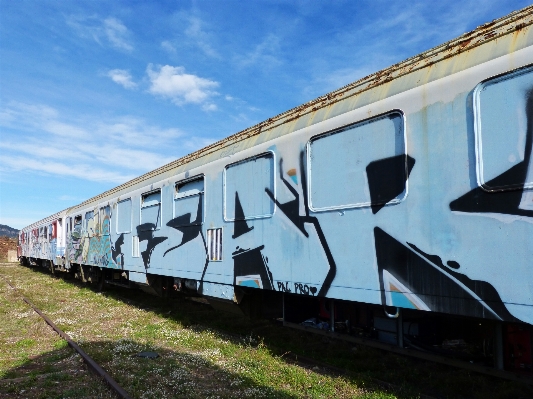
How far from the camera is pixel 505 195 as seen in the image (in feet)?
10.5

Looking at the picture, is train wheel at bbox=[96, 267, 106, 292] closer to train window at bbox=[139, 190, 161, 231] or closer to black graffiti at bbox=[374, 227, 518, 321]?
train window at bbox=[139, 190, 161, 231]

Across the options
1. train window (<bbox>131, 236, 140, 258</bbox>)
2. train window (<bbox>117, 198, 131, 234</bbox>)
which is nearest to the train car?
train window (<bbox>131, 236, 140, 258</bbox>)

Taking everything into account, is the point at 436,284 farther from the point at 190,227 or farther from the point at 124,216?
the point at 124,216

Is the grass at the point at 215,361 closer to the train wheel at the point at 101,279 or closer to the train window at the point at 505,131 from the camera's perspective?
the train window at the point at 505,131

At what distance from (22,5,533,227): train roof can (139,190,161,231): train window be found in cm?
292

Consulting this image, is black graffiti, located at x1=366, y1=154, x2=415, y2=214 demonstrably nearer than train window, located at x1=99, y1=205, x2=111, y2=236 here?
Yes

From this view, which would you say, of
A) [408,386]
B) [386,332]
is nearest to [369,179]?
[386,332]

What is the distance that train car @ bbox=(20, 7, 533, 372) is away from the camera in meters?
3.24

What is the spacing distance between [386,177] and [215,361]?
3919 mm

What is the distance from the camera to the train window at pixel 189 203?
7.57 metres

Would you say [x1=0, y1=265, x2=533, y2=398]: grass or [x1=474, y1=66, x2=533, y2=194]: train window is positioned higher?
[x1=474, y1=66, x2=533, y2=194]: train window

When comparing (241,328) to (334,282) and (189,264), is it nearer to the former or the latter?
(189,264)

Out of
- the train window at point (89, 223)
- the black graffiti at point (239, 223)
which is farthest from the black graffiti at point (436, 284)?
the train window at point (89, 223)

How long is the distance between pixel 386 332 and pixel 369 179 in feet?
5.72
